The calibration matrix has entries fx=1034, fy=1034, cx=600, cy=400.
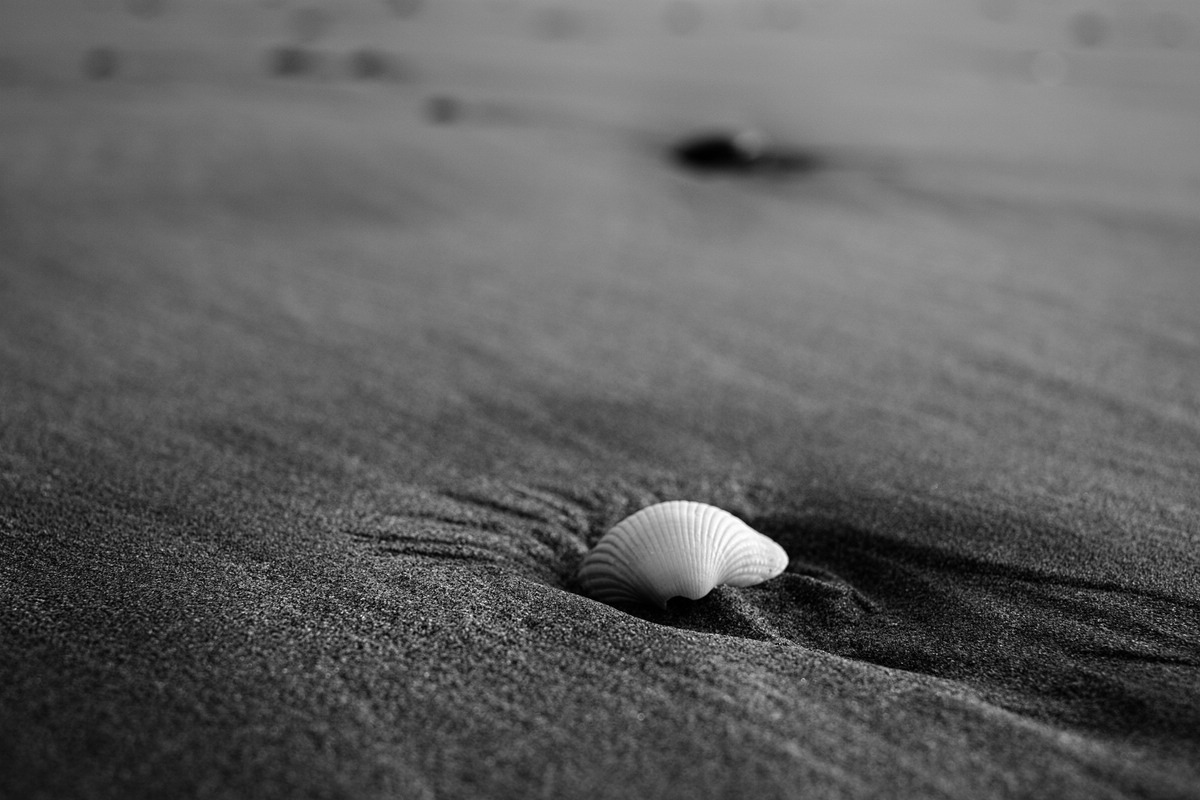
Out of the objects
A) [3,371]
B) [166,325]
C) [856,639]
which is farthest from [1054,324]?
[3,371]

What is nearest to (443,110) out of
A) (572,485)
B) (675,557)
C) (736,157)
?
(736,157)

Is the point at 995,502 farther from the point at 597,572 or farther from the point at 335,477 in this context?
the point at 335,477

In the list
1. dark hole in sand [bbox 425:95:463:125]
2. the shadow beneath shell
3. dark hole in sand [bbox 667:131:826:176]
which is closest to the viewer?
the shadow beneath shell

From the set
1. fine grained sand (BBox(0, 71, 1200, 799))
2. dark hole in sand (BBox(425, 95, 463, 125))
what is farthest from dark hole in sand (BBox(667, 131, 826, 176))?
dark hole in sand (BBox(425, 95, 463, 125))

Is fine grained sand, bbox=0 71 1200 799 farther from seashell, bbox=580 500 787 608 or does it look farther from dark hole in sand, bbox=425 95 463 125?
dark hole in sand, bbox=425 95 463 125

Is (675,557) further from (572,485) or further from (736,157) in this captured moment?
(736,157)
